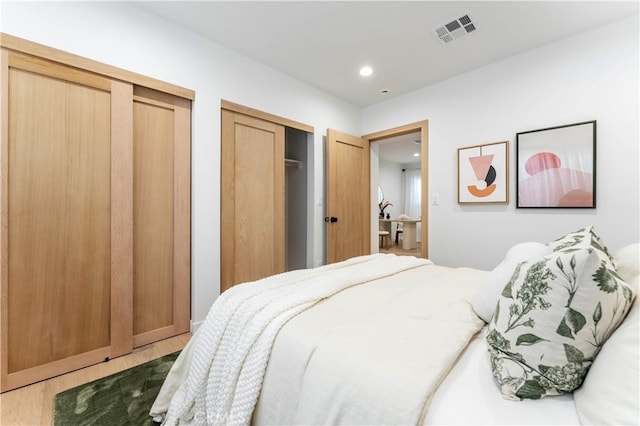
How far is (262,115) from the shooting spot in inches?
114

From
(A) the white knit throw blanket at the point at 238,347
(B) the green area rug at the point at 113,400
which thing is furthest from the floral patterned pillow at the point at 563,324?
(B) the green area rug at the point at 113,400

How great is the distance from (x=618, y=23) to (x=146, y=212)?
4.06 m

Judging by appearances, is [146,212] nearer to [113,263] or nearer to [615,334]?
[113,263]

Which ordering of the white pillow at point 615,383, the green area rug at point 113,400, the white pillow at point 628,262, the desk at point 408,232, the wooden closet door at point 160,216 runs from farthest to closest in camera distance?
1. the desk at point 408,232
2. the wooden closet door at point 160,216
3. the green area rug at point 113,400
4. the white pillow at point 628,262
5. the white pillow at point 615,383

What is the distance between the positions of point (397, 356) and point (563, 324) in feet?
1.34

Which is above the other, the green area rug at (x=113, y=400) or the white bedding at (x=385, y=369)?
the white bedding at (x=385, y=369)

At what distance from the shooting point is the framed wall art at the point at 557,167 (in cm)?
233

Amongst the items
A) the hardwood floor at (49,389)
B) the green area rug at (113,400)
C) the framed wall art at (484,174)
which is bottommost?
the hardwood floor at (49,389)

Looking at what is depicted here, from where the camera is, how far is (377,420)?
67 cm

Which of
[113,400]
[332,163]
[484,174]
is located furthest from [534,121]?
[113,400]

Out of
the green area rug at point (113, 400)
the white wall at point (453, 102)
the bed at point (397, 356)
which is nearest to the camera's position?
the bed at point (397, 356)

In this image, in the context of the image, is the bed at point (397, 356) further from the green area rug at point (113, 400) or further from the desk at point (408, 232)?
the desk at point (408, 232)

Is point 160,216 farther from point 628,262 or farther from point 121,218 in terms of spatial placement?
point 628,262

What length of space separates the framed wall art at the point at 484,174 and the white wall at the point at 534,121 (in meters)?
0.07
